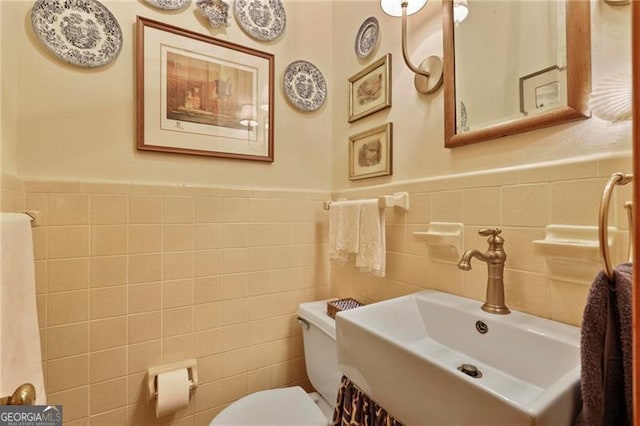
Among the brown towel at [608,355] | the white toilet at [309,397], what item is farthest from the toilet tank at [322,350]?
the brown towel at [608,355]

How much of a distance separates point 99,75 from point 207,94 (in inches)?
14.7

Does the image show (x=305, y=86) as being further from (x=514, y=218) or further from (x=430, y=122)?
(x=514, y=218)

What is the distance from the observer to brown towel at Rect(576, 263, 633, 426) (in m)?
0.39

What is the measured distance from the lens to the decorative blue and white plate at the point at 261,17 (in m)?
1.26

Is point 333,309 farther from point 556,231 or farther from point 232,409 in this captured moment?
point 556,231

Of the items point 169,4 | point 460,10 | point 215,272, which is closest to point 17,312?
point 215,272

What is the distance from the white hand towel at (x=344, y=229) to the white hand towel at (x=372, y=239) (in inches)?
1.1

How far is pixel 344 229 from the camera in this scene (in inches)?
47.2

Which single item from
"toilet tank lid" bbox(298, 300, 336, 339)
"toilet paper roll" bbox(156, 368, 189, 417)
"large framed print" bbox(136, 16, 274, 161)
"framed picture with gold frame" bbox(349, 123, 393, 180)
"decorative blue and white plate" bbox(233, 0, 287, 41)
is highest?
A: "decorative blue and white plate" bbox(233, 0, 287, 41)

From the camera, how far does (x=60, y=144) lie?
968mm

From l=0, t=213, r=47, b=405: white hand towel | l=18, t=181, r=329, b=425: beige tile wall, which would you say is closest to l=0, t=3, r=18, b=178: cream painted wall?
l=18, t=181, r=329, b=425: beige tile wall

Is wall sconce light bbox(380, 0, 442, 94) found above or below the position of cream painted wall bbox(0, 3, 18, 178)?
above

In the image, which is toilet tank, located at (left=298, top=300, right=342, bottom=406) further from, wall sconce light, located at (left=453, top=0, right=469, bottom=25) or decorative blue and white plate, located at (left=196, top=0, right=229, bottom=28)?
decorative blue and white plate, located at (left=196, top=0, right=229, bottom=28)

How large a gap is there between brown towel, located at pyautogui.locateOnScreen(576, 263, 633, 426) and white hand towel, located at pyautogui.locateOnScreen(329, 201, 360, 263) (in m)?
0.75
